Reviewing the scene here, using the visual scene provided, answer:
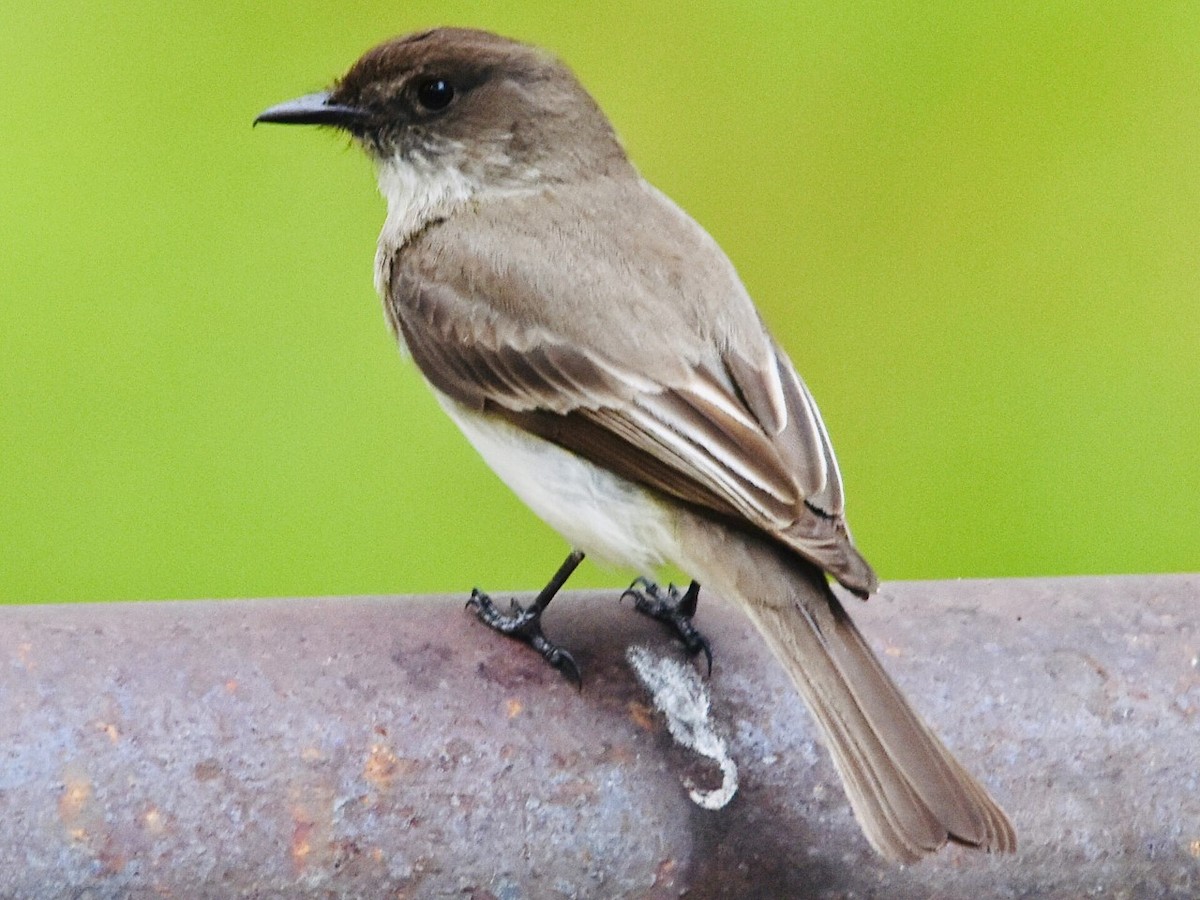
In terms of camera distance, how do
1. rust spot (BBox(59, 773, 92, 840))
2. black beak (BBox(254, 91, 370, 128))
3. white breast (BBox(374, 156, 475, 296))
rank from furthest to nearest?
black beak (BBox(254, 91, 370, 128))
white breast (BBox(374, 156, 475, 296))
rust spot (BBox(59, 773, 92, 840))

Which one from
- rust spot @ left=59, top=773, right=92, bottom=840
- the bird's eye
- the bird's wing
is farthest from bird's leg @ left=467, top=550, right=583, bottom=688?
the bird's eye

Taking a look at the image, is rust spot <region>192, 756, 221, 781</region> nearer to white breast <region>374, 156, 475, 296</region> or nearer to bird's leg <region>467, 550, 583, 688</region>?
bird's leg <region>467, 550, 583, 688</region>

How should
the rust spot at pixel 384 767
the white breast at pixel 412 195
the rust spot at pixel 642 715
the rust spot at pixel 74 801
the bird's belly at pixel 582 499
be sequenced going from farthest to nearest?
the white breast at pixel 412 195, the bird's belly at pixel 582 499, the rust spot at pixel 642 715, the rust spot at pixel 384 767, the rust spot at pixel 74 801

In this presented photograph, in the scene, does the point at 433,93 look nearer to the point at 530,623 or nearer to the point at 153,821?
the point at 530,623

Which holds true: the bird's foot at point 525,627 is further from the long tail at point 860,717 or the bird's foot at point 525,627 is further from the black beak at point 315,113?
the black beak at point 315,113

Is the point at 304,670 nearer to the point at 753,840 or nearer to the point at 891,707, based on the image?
the point at 753,840

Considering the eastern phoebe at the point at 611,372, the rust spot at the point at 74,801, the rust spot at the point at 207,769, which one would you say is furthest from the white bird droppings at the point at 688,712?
the rust spot at the point at 74,801
